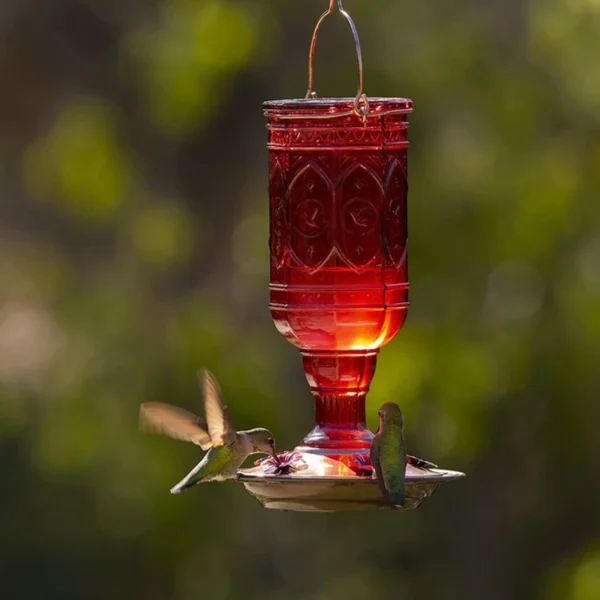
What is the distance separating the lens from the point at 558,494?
1182 cm

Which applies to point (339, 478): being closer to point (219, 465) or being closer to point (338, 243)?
→ point (219, 465)

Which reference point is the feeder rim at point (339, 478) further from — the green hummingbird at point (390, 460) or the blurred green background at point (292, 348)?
the blurred green background at point (292, 348)

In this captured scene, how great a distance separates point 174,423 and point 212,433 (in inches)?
5.0

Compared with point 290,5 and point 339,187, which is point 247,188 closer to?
point 290,5

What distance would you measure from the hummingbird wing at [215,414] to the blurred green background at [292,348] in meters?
6.79

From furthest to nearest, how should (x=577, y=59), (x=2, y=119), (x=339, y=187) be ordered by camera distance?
(x=2, y=119), (x=577, y=59), (x=339, y=187)

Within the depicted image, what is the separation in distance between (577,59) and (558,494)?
2.64m

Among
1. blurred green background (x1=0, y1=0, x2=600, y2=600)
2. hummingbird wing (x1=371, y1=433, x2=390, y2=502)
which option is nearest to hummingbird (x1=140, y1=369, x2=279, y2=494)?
hummingbird wing (x1=371, y1=433, x2=390, y2=502)

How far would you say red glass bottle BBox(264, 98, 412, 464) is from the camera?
4418mm

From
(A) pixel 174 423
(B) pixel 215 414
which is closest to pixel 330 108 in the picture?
(B) pixel 215 414

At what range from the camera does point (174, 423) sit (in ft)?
15.4

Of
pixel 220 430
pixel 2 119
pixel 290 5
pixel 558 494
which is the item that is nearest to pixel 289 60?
pixel 290 5

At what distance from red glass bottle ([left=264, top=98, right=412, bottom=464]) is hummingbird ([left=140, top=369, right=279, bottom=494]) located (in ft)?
0.40

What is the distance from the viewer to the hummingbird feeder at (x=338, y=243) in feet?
14.5
